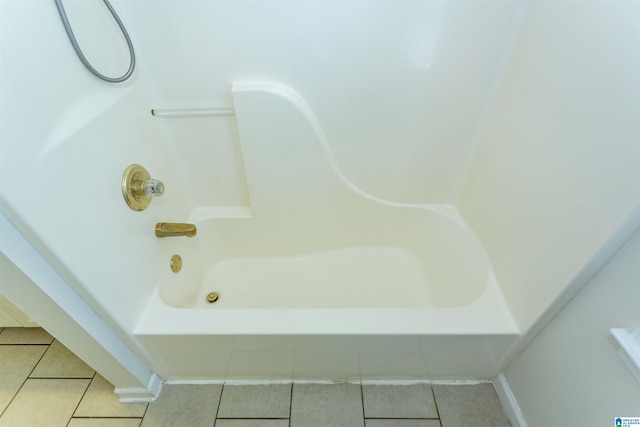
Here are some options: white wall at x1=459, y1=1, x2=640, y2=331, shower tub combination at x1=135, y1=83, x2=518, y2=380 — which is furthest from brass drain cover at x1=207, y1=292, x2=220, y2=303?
white wall at x1=459, y1=1, x2=640, y2=331

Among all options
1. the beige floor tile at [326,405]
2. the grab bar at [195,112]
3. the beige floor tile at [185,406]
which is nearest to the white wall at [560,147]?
the beige floor tile at [326,405]

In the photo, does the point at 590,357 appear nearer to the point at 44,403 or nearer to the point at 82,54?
the point at 82,54

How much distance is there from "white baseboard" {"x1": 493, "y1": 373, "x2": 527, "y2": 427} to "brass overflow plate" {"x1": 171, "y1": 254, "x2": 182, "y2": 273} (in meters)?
1.32

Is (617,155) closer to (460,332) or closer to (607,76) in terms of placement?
(607,76)

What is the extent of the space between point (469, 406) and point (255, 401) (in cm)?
81

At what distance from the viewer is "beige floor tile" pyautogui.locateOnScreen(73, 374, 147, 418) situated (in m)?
1.05

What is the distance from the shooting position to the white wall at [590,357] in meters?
0.60

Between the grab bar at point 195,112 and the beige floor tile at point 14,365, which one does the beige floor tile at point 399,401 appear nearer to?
the grab bar at point 195,112

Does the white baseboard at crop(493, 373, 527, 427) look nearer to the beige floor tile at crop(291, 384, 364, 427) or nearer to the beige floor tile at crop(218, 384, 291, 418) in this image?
the beige floor tile at crop(291, 384, 364, 427)

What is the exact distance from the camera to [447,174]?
1244 mm

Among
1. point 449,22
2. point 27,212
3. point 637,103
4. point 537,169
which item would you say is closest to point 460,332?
point 537,169

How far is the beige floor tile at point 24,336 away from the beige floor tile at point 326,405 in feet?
3.85

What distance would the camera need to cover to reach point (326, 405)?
107cm

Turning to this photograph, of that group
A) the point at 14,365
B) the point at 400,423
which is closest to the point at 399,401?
the point at 400,423
